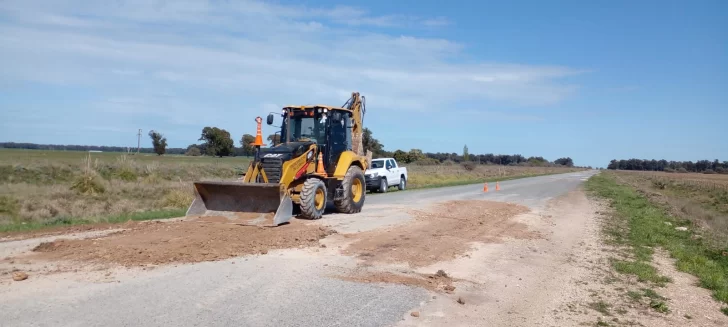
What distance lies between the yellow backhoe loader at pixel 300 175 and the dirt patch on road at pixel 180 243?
87cm

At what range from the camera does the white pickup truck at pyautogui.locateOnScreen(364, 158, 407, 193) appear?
2786 cm

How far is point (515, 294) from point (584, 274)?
2.08 m

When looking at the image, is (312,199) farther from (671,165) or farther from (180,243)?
(671,165)

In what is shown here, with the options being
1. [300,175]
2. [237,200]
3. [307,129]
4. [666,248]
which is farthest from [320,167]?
[666,248]

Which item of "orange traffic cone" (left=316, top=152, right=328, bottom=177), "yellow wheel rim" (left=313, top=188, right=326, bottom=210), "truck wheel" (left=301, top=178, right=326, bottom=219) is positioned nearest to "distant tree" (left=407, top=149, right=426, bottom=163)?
"orange traffic cone" (left=316, top=152, right=328, bottom=177)

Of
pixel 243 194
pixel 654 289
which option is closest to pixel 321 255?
pixel 243 194

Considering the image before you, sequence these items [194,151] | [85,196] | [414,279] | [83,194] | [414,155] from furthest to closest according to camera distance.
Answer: [194,151] → [414,155] → [83,194] → [85,196] → [414,279]

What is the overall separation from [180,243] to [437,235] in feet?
17.5

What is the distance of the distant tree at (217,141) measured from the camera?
63406 millimetres

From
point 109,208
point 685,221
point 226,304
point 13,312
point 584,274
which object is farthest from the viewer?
point 109,208

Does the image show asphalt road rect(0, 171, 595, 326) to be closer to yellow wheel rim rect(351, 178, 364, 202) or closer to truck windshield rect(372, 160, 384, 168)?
yellow wheel rim rect(351, 178, 364, 202)

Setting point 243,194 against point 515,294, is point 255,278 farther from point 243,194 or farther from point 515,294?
point 243,194

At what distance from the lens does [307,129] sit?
15430 mm

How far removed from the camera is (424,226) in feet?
43.6
